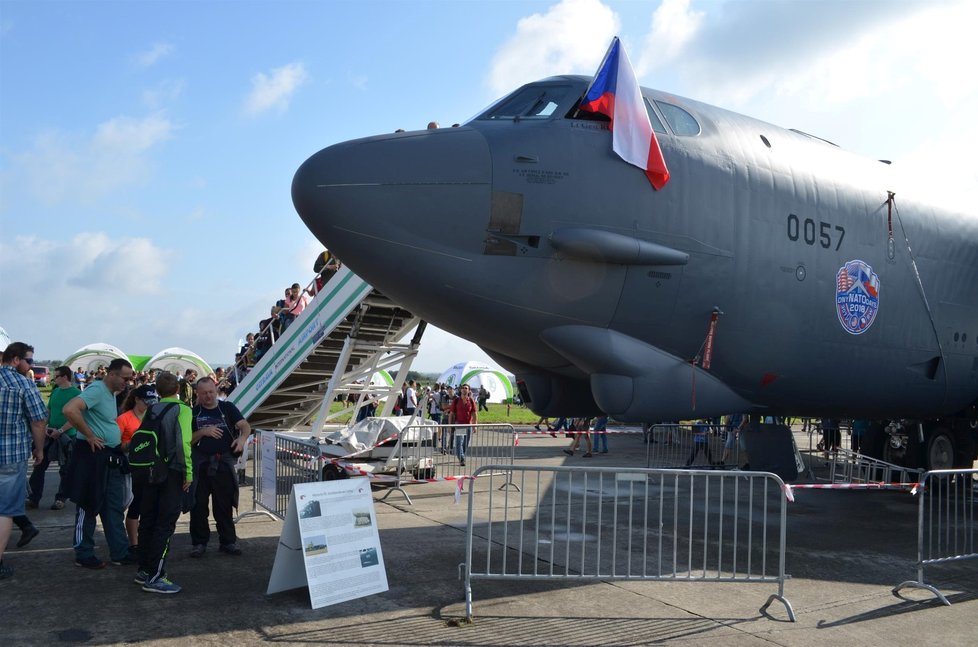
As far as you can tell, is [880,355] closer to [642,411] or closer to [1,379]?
[642,411]

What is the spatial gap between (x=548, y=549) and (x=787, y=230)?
3.96 m

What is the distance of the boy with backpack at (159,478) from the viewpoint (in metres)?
5.76

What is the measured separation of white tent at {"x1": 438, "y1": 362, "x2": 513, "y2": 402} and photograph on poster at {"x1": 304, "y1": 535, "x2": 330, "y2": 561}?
39.3 meters

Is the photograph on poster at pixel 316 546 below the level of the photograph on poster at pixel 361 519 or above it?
below

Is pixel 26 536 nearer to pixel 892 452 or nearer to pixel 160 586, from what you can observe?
pixel 160 586

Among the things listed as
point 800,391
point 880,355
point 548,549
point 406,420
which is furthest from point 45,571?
point 880,355

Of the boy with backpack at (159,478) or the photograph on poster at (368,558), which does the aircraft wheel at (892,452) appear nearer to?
the photograph on poster at (368,558)

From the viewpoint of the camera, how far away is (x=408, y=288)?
589 centimetres

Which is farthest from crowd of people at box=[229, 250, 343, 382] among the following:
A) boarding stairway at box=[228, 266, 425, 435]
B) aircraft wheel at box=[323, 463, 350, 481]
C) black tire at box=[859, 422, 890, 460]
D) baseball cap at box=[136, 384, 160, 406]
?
black tire at box=[859, 422, 890, 460]

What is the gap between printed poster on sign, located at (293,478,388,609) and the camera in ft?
18.0

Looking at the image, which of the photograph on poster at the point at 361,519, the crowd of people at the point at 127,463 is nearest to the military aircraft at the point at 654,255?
the photograph on poster at the point at 361,519

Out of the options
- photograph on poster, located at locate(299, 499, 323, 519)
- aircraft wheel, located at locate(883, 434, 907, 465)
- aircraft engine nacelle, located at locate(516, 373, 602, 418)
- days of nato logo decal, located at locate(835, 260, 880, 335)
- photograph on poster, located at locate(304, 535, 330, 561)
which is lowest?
photograph on poster, located at locate(304, 535, 330, 561)

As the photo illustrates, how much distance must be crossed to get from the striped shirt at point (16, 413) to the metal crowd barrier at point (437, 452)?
4.81 m

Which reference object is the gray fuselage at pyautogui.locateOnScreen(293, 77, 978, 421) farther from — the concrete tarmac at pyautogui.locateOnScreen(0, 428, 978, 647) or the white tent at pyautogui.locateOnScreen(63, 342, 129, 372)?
the white tent at pyautogui.locateOnScreen(63, 342, 129, 372)
